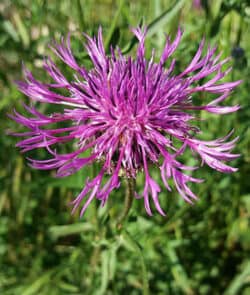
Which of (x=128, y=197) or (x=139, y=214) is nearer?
(x=128, y=197)

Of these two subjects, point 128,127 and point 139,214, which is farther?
point 139,214

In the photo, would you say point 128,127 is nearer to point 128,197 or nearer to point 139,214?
point 128,197

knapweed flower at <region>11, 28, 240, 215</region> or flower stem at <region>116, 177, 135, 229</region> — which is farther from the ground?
knapweed flower at <region>11, 28, 240, 215</region>

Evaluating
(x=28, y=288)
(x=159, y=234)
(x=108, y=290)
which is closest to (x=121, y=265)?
(x=108, y=290)

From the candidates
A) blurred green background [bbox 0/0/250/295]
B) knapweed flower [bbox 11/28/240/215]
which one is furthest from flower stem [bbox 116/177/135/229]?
blurred green background [bbox 0/0/250/295]

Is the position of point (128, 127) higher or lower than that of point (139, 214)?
higher

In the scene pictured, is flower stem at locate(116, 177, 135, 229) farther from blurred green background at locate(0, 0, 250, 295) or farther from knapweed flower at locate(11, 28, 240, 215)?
blurred green background at locate(0, 0, 250, 295)

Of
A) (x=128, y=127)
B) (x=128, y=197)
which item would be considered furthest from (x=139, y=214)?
(x=128, y=127)

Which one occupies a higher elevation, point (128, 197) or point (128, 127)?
point (128, 127)

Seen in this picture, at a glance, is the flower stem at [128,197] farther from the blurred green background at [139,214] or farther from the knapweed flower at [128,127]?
the blurred green background at [139,214]
